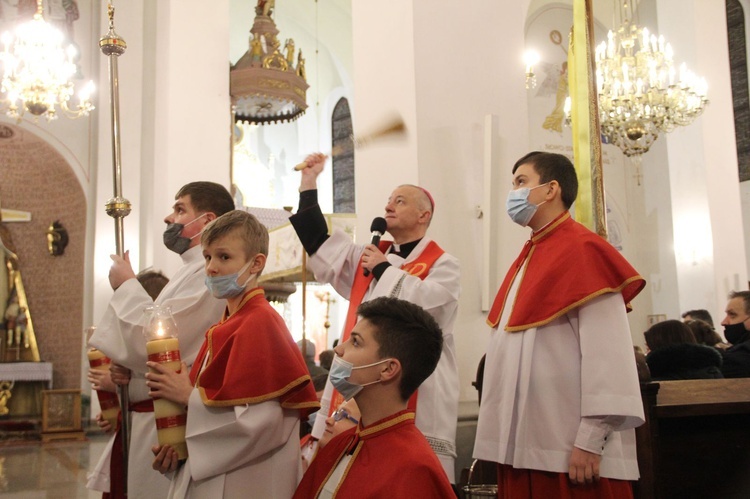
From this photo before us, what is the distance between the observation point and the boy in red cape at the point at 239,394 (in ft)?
8.16

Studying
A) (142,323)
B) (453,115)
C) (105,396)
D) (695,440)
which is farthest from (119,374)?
(695,440)

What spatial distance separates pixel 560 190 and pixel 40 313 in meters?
12.3

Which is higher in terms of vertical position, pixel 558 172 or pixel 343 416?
pixel 558 172

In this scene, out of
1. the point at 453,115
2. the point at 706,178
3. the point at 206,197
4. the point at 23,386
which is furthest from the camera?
the point at 23,386

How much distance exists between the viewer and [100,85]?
44.4 ft

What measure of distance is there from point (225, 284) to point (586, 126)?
234 centimetres

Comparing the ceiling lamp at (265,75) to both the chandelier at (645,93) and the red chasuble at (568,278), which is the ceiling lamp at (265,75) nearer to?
the chandelier at (645,93)

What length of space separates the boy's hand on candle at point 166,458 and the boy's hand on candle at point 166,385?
17 cm

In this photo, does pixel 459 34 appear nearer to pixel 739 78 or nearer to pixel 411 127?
pixel 411 127

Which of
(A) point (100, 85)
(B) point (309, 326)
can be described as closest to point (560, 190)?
(A) point (100, 85)

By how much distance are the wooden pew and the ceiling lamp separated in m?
9.49

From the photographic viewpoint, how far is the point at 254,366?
2.52 m

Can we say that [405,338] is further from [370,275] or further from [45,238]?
[45,238]

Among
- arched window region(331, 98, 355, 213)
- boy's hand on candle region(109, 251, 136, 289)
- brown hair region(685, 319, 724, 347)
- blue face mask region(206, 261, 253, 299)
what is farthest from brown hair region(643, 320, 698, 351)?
arched window region(331, 98, 355, 213)
